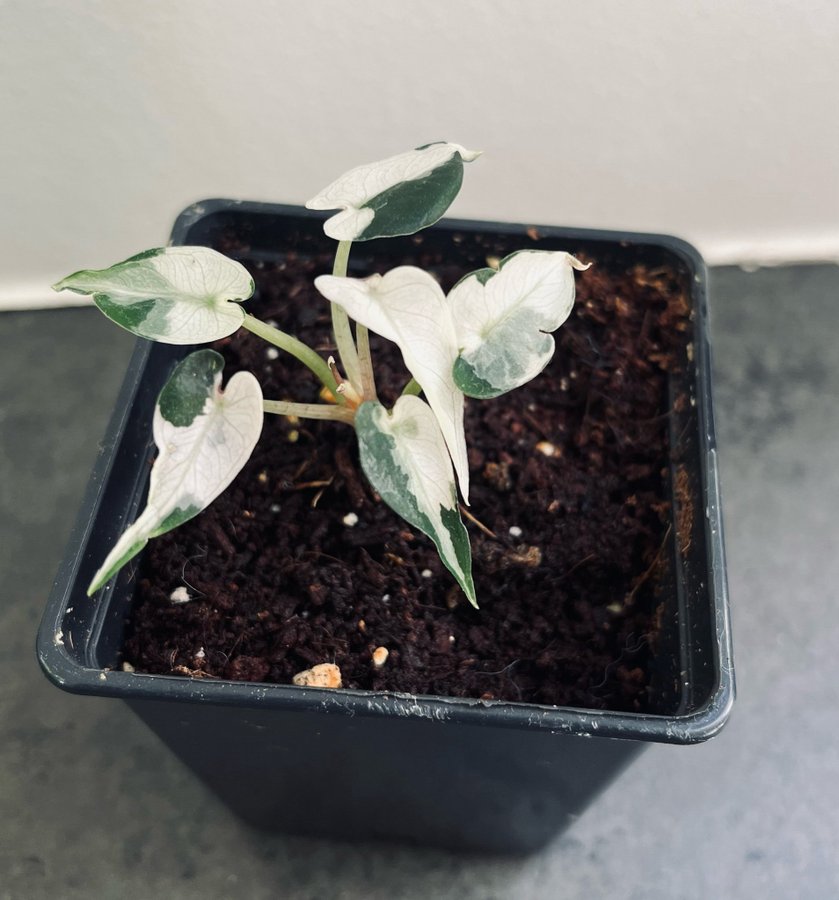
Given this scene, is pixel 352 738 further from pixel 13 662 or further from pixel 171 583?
pixel 13 662

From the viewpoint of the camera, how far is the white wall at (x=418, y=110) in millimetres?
1022

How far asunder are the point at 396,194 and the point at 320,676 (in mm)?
377

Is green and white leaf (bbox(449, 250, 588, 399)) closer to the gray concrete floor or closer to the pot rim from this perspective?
the pot rim

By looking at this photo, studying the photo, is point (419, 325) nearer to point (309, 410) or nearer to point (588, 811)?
point (309, 410)

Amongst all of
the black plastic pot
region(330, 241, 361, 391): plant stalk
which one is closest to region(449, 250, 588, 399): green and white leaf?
region(330, 241, 361, 391): plant stalk

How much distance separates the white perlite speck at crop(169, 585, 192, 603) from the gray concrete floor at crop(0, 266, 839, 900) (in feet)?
1.19

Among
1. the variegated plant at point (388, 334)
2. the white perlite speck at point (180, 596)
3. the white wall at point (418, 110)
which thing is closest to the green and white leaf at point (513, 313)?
the variegated plant at point (388, 334)

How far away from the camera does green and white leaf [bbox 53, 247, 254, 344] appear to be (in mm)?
589

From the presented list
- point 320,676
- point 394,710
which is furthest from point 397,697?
point 320,676

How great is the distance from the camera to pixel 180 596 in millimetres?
755

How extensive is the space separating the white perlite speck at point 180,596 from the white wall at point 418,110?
2.15 feet

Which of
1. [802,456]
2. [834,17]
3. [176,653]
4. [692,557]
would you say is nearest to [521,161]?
[834,17]

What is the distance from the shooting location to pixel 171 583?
764 millimetres

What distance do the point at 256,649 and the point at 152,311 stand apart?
0.98ft
